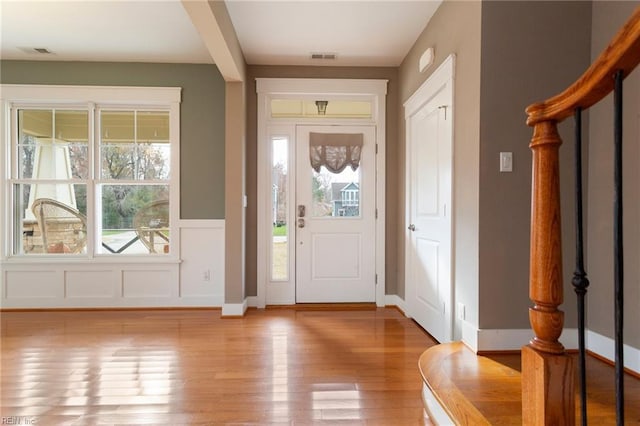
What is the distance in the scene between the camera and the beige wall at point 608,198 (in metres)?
2.06

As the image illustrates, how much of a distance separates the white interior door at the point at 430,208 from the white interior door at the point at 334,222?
0.58 m

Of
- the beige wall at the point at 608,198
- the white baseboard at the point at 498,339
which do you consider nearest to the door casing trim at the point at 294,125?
the white baseboard at the point at 498,339

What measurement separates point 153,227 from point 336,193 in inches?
82.8

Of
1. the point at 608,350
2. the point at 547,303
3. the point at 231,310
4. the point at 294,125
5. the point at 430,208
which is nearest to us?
the point at 547,303

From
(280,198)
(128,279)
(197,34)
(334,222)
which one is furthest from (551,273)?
(128,279)

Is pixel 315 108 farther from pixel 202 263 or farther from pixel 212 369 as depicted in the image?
pixel 212 369

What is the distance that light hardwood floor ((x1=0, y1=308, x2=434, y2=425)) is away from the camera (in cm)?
189

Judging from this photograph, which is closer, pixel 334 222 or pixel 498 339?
pixel 498 339

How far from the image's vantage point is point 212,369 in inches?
93.9

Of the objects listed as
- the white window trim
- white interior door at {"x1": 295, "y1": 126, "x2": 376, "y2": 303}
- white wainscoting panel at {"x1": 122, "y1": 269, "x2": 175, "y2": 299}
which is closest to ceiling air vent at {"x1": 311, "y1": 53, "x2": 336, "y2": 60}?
white interior door at {"x1": 295, "y1": 126, "x2": 376, "y2": 303}

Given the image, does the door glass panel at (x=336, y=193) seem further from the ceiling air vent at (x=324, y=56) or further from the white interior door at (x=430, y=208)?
the ceiling air vent at (x=324, y=56)

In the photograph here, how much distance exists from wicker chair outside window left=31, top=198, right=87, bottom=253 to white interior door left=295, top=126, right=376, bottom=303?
2419 millimetres

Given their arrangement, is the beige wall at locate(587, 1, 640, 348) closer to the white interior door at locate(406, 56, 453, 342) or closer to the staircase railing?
the white interior door at locate(406, 56, 453, 342)

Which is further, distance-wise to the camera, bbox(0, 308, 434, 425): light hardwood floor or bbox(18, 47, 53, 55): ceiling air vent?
bbox(18, 47, 53, 55): ceiling air vent
